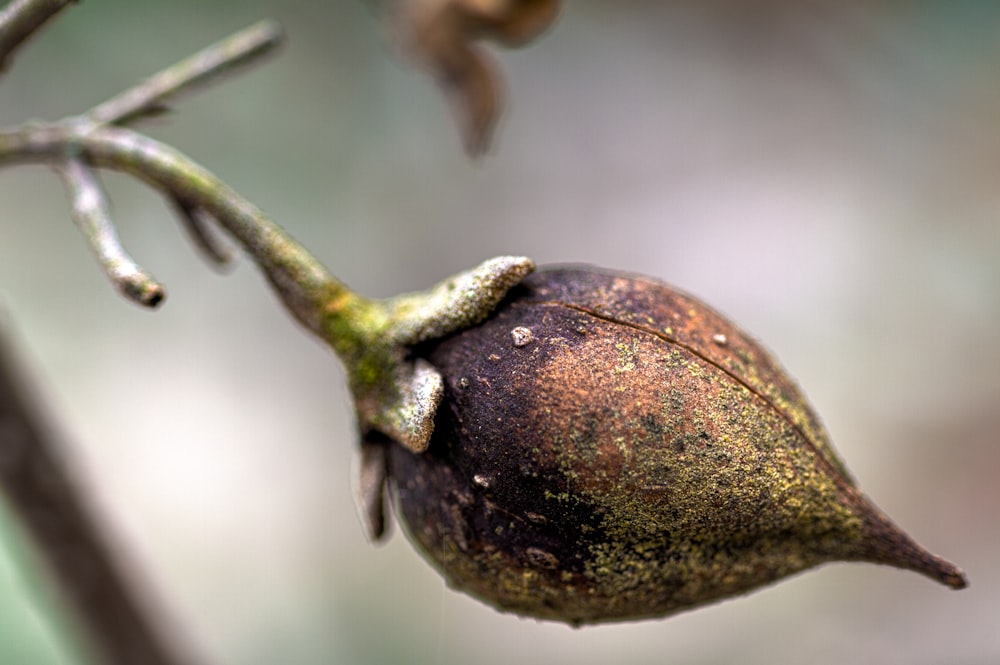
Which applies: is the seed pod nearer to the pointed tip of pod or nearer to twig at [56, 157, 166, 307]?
the pointed tip of pod

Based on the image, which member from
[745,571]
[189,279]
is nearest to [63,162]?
[745,571]

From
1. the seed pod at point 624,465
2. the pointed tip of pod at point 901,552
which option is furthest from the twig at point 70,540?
the pointed tip of pod at point 901,552

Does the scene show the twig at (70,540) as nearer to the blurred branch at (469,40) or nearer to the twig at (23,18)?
the twig at (23,18)

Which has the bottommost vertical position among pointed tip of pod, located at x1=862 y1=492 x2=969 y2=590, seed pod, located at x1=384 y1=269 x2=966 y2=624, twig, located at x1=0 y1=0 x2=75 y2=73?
pointed tip of pod, located at x1=862 y1=492 x2=969 y2=590

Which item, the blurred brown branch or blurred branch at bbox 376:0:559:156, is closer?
the blurred brown branch

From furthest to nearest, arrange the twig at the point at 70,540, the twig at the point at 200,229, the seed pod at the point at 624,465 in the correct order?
1. the twig at the point at 70,540
2. the twig at the point at 200,229
3. the seed pod at the point at 624,465

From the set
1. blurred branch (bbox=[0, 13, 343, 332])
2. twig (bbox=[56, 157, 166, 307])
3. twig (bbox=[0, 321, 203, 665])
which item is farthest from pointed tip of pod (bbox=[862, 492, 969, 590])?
twig (bbox=[0, 321, 203, 665])

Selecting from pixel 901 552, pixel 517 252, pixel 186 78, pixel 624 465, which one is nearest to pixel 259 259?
pixel 186 78
